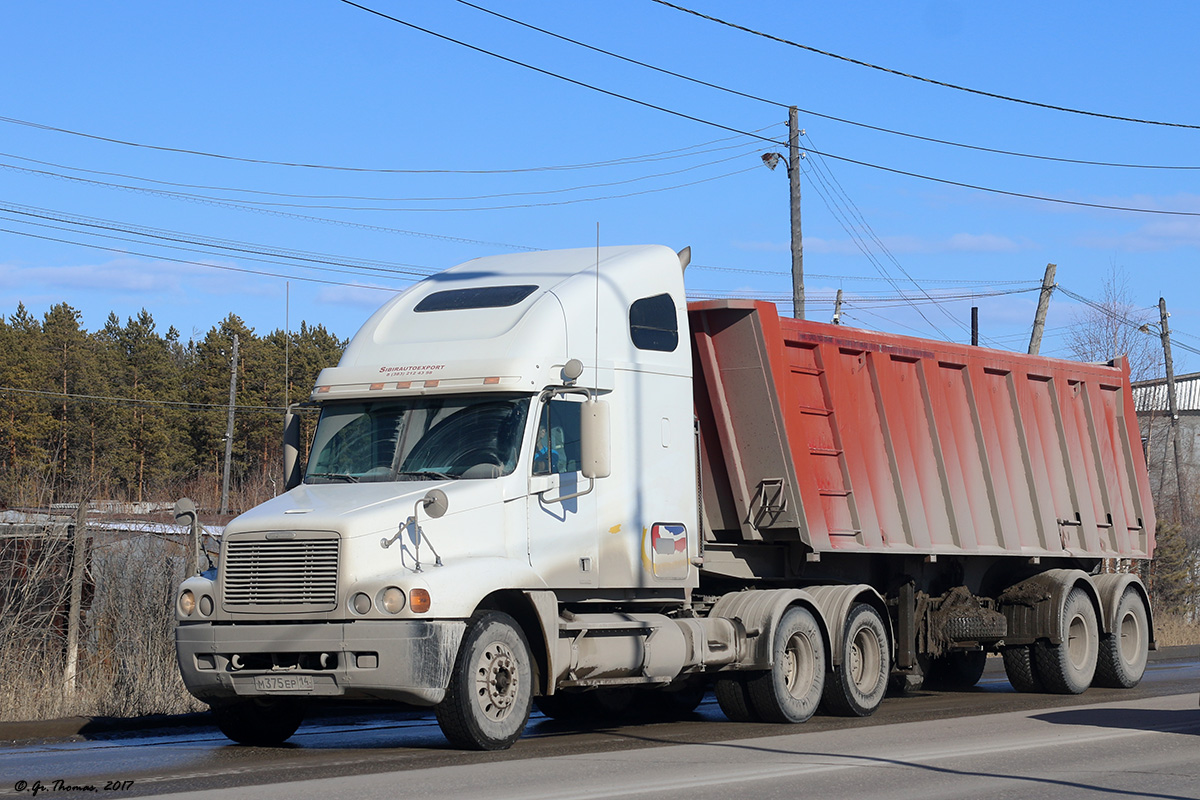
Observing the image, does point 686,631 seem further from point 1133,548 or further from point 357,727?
point 1133,548

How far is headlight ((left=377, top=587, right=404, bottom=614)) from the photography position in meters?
9.92

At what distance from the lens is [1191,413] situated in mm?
68688

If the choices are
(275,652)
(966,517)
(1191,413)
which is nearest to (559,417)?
(275,652)

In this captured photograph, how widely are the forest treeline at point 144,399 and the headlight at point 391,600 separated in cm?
4746

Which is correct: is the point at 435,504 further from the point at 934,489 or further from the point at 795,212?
the point at 795,212

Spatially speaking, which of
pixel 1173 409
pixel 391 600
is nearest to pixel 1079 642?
pixel 391 600

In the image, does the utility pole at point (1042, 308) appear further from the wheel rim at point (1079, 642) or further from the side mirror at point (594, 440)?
the side mirror at point (594, 440)

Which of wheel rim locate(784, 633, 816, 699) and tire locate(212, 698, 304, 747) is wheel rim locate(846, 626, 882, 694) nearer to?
wheel rim locate(784, 633, 816, 699)

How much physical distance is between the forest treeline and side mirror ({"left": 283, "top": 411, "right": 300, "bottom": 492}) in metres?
45.0

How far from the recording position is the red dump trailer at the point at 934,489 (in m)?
13.2

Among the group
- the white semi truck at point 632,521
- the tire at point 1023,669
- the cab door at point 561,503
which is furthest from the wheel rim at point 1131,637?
the cab door at point 561,503

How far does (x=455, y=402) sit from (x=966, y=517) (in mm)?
6509

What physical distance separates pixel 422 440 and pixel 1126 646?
10.2 meters

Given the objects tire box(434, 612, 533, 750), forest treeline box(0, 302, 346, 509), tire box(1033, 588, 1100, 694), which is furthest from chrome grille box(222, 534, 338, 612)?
forest treeline box(0, 302, 346, 509)
